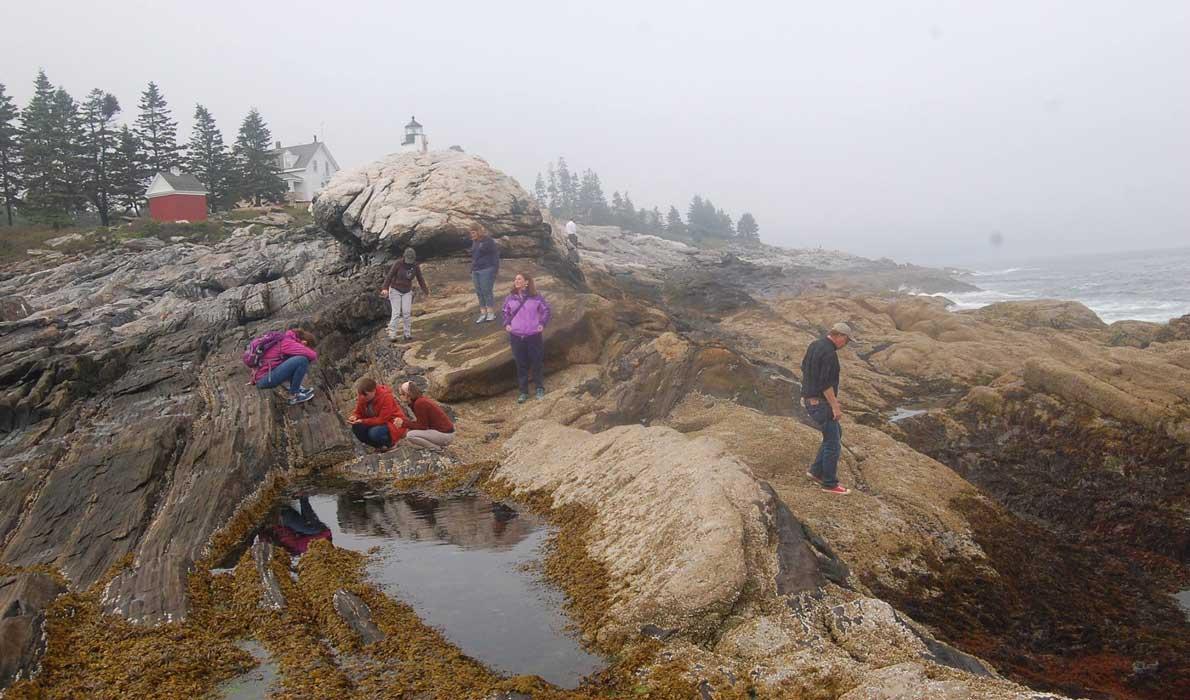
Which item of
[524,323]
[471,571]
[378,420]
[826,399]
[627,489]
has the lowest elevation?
[471,571]

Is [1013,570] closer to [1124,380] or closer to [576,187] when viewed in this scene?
[1124,380]

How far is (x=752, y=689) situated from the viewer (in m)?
4.20

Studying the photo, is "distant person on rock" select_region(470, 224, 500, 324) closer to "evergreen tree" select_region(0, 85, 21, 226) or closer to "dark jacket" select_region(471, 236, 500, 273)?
"dark jacket" select_region(471, 236, 500, 273)

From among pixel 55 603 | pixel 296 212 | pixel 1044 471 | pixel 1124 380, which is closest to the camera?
pixel 55 603

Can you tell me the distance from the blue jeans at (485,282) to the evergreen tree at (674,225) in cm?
10976

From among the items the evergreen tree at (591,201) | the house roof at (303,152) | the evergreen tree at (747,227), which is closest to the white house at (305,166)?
the house roof at (303,152)

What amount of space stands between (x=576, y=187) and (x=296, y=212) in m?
97.7

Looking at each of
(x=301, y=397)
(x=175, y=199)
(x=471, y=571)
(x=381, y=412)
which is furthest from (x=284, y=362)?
(x=175, y=199)

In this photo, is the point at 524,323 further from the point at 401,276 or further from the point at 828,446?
the point at 828,446

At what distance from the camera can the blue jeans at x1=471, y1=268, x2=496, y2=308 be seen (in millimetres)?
14805

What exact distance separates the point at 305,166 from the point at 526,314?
230ft

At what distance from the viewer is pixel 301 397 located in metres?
12.0

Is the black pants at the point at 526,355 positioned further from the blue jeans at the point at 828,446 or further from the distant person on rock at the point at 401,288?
the blue jeans at the point at 828,446

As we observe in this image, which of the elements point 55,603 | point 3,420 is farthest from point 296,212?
point 55,603
